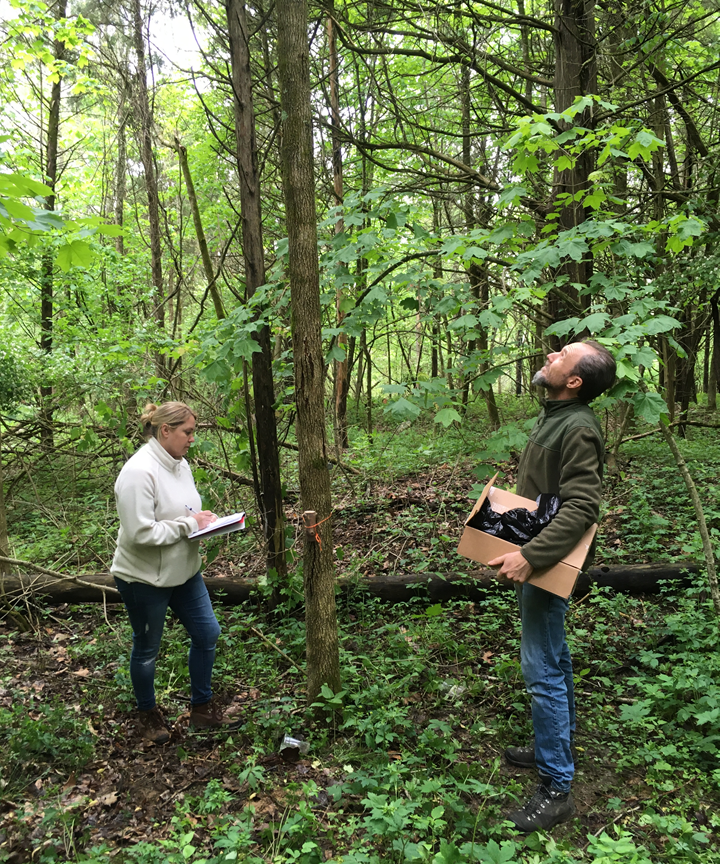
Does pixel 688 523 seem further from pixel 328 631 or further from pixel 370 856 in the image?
pixel 370 856

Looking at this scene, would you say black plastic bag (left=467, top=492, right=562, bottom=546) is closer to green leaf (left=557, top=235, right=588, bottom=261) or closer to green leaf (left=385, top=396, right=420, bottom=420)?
green leaf (left=385, top=396, right=420, bottom=420)

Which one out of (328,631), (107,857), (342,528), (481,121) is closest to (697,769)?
(328,631)

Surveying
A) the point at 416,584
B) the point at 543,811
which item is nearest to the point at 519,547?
the point at 543,811

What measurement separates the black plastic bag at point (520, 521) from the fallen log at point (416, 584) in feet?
6.42

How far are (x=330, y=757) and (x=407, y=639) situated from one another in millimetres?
1404

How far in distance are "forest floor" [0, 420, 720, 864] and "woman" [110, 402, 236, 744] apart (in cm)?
29

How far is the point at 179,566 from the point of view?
11.3 feet

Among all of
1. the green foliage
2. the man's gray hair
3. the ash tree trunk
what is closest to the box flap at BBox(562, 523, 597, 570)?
the man's gray hair

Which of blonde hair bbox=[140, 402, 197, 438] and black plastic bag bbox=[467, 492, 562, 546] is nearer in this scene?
black plastic bag bbox=[467, 492, 562, 546]

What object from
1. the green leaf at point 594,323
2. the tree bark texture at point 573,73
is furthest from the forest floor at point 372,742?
the tree bark texture at point 573,73

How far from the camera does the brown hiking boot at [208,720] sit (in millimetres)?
3631

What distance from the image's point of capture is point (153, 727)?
356 cm

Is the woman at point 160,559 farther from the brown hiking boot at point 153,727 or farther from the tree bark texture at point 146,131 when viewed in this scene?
the tree bark texture at point 146,131

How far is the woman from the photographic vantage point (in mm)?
3309
